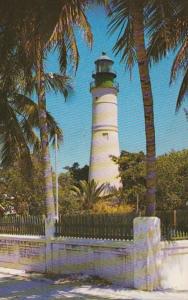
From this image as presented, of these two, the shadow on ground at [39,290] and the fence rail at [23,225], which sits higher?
the fence rail at [23,225]

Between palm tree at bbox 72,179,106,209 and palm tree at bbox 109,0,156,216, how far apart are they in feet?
137

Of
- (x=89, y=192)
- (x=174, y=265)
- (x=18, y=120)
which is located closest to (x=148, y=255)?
(x=174, y=265)

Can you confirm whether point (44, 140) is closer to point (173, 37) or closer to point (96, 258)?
point (96, 258)

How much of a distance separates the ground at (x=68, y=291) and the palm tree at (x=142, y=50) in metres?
1.87

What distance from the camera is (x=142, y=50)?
13.7m

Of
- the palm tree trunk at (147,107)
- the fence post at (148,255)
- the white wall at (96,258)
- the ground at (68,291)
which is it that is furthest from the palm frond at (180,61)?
the ground at (68,291)

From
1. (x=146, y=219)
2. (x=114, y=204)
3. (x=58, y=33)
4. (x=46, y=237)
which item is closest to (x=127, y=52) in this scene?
(x=58, y=33)

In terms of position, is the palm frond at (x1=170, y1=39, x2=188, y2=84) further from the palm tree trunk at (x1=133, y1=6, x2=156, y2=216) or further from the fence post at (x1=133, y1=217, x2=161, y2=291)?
the fence post at (x1=133, y1=217, x2=161, y2=291)

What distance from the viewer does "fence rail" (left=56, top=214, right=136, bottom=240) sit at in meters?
15.0

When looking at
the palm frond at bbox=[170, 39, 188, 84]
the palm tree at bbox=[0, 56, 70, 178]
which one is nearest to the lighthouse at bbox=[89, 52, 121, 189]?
the palm tree at bbox=[0, 56, 70, 178]

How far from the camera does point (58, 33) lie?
14.9 meters

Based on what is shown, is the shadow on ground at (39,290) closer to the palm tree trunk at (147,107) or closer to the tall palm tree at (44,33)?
the palm tree trunk at (147,107)

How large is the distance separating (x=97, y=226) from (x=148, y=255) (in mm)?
2611

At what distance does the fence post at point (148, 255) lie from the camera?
542 inches
